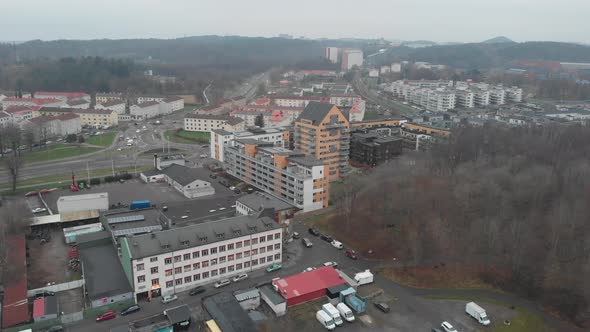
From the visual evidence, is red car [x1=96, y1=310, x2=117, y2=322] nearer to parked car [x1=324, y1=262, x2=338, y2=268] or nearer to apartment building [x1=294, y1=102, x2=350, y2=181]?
parked car [x1=324, y1=262, x2=338, y2=268]

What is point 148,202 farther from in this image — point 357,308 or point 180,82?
point 180,82

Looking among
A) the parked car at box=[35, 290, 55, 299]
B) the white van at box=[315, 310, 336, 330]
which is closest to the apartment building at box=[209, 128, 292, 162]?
the parked car at box=[35, 290, 55, 299]

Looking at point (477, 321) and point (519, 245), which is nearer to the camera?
point (477, 321)

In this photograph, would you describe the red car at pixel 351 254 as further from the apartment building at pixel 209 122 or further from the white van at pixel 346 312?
the apartment building at pixel 209 122

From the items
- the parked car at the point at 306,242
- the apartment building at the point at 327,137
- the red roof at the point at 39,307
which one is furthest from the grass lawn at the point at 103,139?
the red roof at the point at 39,307

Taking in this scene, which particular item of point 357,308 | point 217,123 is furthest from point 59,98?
point 357,308
